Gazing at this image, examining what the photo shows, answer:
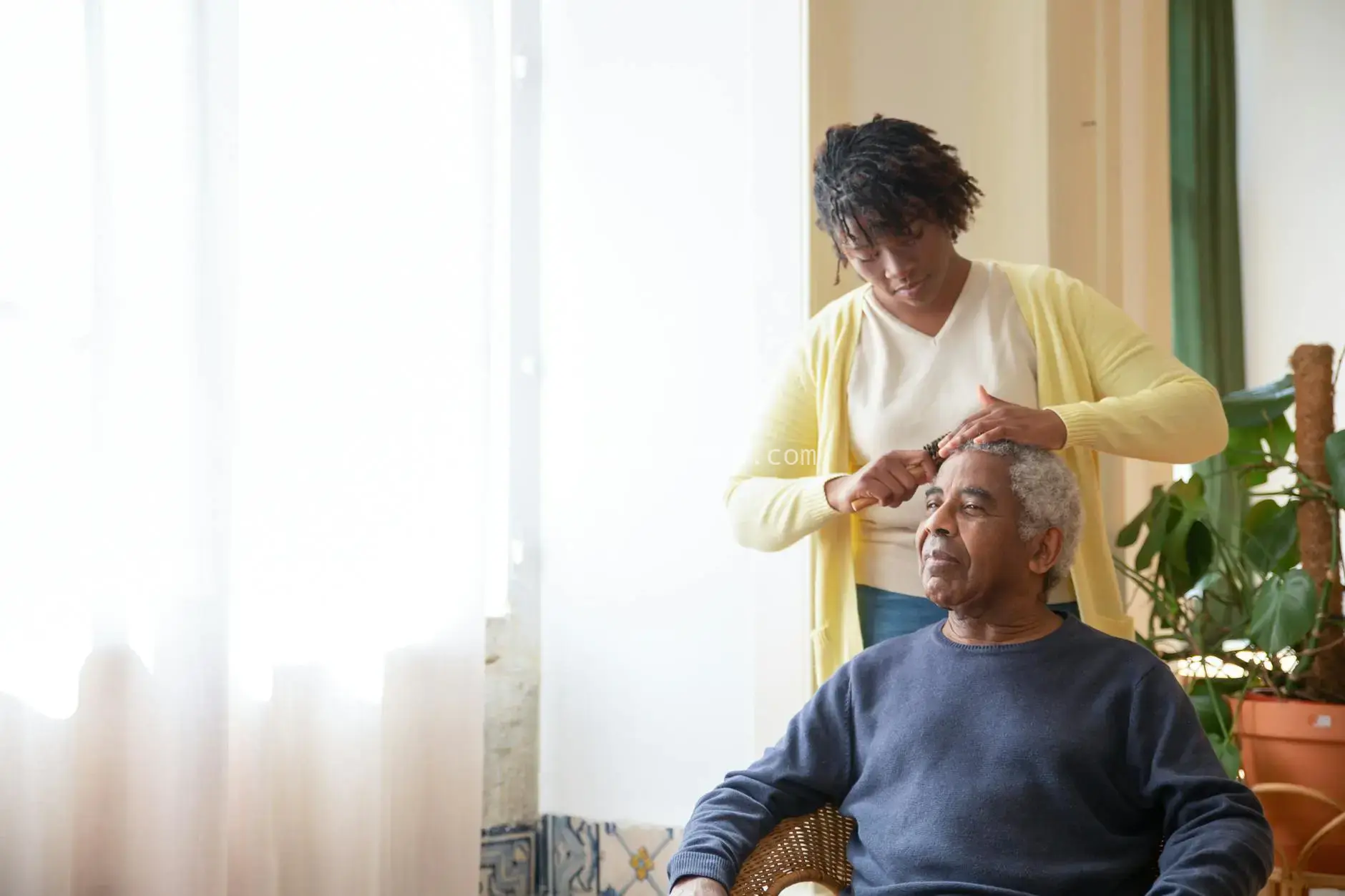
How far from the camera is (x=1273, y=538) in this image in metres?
2.74

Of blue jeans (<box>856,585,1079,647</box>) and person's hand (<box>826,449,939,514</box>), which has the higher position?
person's hand (<box>826,449,939,514</box>)

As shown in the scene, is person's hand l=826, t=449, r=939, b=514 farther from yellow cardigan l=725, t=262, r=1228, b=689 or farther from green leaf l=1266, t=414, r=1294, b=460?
green leaf l=1266, t=414, r=1294, b=460

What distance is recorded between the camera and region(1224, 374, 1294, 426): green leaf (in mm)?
2814

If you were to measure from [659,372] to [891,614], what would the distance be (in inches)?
43.1

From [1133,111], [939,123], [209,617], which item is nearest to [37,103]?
[209,617]

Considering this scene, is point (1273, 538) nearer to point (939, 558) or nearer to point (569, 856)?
point (939, 558)

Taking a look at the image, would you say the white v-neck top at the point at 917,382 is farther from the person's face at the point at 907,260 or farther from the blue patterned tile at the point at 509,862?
the blue patterned tile at the point at 509,862

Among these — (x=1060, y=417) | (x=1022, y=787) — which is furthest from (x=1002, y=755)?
(x=1060, y=417)

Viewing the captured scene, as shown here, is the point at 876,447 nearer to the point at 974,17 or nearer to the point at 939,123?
the point at 939,123

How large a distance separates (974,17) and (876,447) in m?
1.27

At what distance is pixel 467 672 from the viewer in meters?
2.63

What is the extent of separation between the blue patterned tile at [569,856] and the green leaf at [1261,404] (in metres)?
1.68

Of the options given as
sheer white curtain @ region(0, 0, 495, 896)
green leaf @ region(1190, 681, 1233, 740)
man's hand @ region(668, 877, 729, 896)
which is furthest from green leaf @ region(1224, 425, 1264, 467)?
man's hand @ region(668, 877, 729, 896)

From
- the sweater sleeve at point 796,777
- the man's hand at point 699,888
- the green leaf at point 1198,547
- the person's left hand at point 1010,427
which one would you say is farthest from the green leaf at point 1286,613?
the man's hand at point 699,888
